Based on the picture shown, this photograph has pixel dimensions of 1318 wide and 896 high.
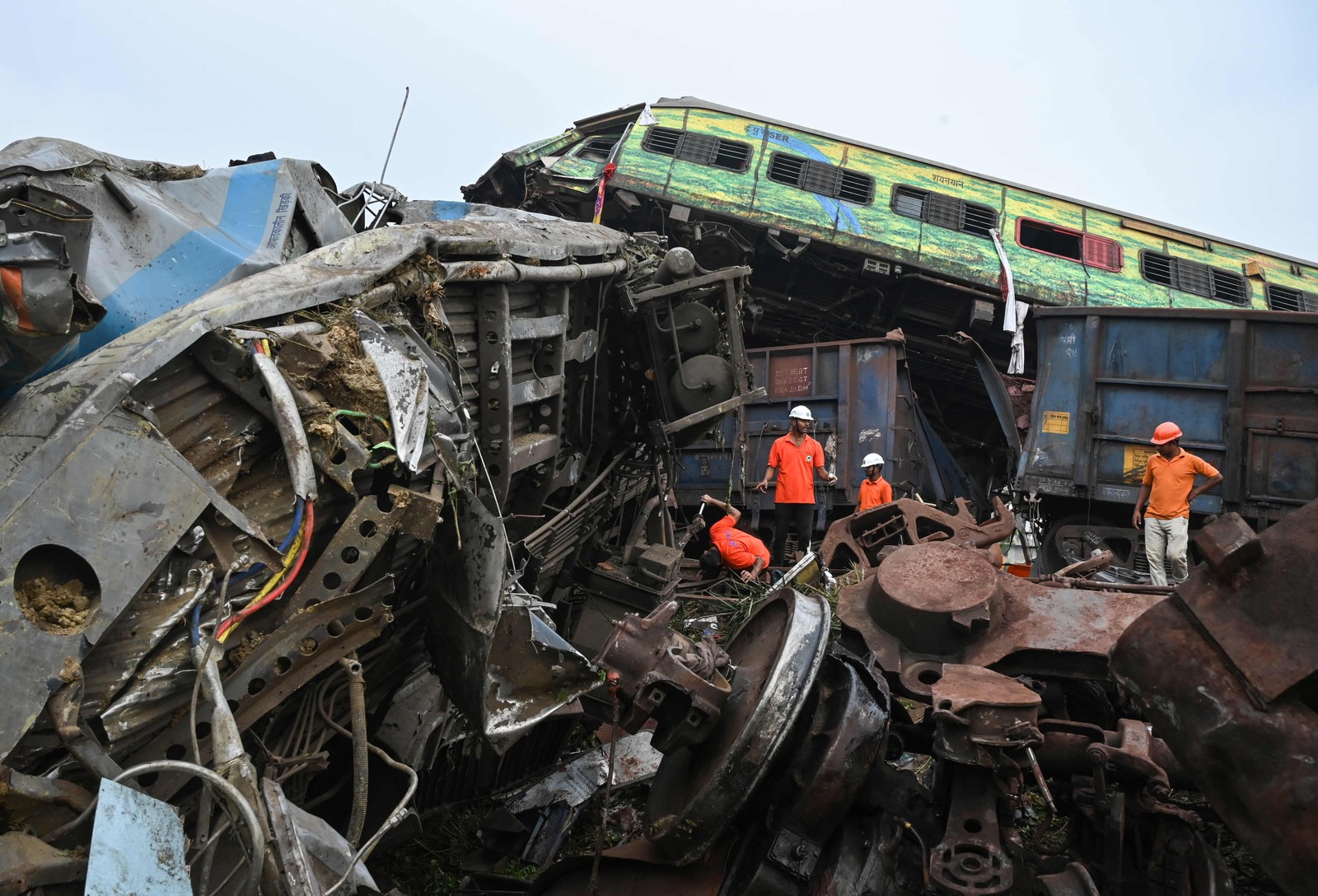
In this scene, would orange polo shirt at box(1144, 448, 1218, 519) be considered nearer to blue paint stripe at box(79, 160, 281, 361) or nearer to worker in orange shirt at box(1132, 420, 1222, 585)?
worker in orange shirt at box(1132, 420, 1222, 585)

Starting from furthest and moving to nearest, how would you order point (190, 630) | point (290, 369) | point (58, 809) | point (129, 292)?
point (129, 292) → point (290, 369) → point (190, 630) → point (58, 809)

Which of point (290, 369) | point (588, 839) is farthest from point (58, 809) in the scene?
point (588, 839)

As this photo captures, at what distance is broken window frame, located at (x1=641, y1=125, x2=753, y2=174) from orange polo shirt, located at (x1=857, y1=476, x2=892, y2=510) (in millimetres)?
4536

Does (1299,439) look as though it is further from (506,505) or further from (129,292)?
(129,292)

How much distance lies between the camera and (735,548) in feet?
22.8

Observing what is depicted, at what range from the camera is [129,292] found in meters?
3.25

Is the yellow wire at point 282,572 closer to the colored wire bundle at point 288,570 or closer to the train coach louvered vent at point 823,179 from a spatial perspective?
the colored wire bundle at point 288,570

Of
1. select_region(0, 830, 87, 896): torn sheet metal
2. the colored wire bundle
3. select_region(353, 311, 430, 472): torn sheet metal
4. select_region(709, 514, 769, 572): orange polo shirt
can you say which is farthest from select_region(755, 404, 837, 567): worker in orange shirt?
select_region(0, 830, 87, 896): torn sheet metal

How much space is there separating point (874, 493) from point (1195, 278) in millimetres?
5901

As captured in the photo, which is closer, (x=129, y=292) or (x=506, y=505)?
(x=129, y=292)

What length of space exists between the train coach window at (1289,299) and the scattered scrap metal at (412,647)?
30.2 ft

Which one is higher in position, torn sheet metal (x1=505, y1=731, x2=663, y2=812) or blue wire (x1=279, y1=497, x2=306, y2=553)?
blue wire (x1=279, y1=497, x2=306, y2=553)

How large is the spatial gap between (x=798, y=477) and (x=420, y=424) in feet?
18.2

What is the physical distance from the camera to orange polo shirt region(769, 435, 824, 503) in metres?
8.12
